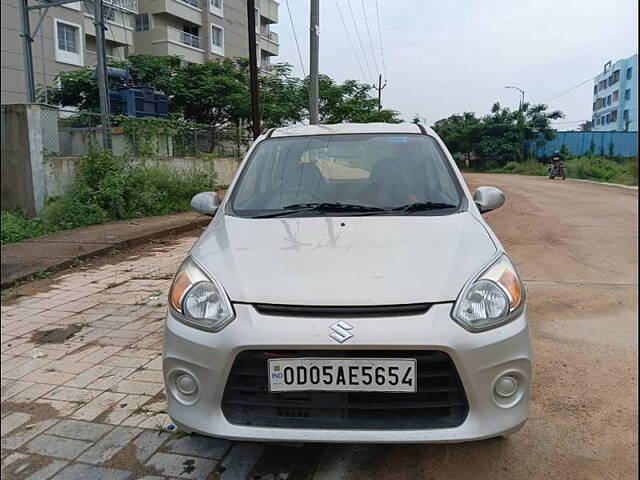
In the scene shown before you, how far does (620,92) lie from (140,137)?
11.4 meters

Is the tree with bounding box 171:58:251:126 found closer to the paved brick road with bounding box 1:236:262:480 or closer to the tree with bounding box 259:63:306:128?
the tree with bounding box 259:63:306:128

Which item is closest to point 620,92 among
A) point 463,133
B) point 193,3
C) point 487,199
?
point 487,199

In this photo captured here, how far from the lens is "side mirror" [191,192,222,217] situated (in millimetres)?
3182

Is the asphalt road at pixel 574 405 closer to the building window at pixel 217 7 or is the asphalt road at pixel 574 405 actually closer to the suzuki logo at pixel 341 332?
the suzuki logo at pixel 341 332

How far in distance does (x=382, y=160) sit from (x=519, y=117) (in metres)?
36.6

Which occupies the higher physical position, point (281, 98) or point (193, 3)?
point (193, 3)

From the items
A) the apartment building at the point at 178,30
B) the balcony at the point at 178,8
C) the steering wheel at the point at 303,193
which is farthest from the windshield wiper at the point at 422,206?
the balcony at the point at 178,8

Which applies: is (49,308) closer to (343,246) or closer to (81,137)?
(343,246)

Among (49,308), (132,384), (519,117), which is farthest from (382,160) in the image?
(519,117)

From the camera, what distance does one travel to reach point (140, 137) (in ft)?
37.4

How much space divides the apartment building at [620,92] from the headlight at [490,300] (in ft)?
2.60

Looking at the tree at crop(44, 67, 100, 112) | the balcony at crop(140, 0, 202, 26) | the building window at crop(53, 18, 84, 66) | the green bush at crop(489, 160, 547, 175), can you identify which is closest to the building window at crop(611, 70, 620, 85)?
the building window at crop(53, 18, 84, 66)

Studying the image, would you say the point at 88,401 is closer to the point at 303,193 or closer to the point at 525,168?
the point at 303,193

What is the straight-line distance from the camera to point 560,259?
6.34 m
